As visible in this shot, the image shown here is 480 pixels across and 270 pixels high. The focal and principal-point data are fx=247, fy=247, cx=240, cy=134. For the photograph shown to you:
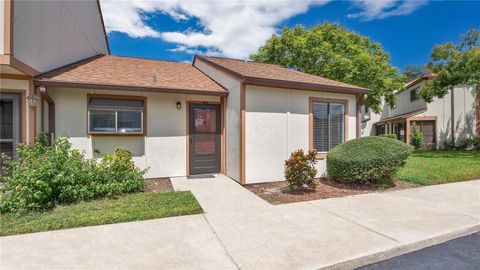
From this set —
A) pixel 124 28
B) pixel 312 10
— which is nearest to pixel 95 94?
pixel 124 28

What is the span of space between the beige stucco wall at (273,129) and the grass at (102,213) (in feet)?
7.51

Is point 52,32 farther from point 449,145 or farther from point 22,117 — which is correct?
point 449,145

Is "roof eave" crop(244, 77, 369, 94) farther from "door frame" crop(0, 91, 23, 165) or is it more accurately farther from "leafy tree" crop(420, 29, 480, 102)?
"leafy tree" crop(420, 29, 480, 102)

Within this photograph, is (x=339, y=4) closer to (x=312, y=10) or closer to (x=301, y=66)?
(x=312, y=10)

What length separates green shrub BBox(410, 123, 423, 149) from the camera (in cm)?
1855

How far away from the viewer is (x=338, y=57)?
1719cm

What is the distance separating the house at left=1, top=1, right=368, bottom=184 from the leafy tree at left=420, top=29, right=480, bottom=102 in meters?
9.47

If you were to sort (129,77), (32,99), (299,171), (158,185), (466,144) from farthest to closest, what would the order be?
(466,144), (129,77), (158,185), (299,171), (32,99)

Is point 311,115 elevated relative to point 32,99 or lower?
lower

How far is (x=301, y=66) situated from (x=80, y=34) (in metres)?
14.9

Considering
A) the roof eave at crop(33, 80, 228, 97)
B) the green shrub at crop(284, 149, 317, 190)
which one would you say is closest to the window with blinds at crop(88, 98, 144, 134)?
the roof eave at crop(33, 80, 228, 97)

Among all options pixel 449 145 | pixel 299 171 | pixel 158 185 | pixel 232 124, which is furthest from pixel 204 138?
pixel 449 145

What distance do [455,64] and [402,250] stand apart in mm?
15086

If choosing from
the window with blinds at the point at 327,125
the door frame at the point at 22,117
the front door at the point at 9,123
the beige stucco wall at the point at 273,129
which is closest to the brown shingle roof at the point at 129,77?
the door frame at the point at 22,117
